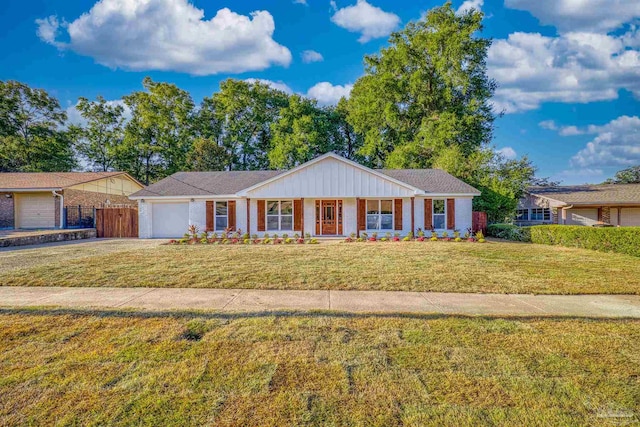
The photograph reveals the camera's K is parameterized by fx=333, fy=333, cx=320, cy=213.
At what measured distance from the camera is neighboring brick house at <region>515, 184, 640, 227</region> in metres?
22.8

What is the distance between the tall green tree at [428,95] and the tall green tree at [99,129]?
80.2ft

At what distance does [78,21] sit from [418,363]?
2103 cm

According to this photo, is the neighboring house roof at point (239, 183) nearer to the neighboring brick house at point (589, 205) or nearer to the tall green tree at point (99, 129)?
the neighboring brick house at point (589, 205)

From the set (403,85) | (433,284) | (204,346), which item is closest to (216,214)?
(433,284)

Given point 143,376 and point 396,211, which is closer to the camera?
point 143,376

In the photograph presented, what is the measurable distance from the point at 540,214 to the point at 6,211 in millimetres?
37595

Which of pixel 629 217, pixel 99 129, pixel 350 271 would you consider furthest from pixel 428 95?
pixel 99 129

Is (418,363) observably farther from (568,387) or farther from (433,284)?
(433,284)

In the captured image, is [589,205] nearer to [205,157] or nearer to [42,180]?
[205,157]

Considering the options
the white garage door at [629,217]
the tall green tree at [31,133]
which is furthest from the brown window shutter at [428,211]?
the tall green tree at [31,133]

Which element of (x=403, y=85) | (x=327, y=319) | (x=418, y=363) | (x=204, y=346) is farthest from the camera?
(x=403, y=85)

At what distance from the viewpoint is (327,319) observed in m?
4.76

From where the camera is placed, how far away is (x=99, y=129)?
34.8 meters

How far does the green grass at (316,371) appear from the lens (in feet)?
8.57
